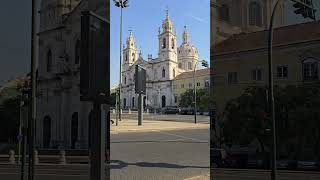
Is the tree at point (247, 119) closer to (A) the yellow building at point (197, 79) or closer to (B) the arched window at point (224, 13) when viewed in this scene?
(A) the yellow building at point (197, 79)

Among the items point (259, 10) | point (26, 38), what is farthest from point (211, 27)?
point (26, 38)

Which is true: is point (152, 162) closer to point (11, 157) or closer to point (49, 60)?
point (11, 157)

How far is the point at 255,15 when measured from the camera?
14.1 feet

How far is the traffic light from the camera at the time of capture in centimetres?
385

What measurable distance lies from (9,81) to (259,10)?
2681mm

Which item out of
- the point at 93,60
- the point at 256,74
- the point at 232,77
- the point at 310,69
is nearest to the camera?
the point at 93,60

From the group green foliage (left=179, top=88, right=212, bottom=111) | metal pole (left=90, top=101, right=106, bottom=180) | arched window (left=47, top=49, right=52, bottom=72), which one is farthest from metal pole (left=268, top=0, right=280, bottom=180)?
arched window (left=47, top=49, right=52, bottom=72)

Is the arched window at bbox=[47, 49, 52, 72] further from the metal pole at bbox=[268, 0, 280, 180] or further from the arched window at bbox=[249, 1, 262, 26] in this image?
the metal pole at bbox=[268, 0, 280, 180]

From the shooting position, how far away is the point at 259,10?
14.1 feet

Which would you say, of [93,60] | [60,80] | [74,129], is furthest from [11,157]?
[93,60]

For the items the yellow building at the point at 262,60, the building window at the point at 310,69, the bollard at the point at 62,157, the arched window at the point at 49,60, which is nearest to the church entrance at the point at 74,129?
the bollard at the point at 62,157

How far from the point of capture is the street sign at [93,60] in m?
3.62

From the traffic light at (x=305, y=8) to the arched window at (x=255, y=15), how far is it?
44 centimetres

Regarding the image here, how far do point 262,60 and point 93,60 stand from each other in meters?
1.53
